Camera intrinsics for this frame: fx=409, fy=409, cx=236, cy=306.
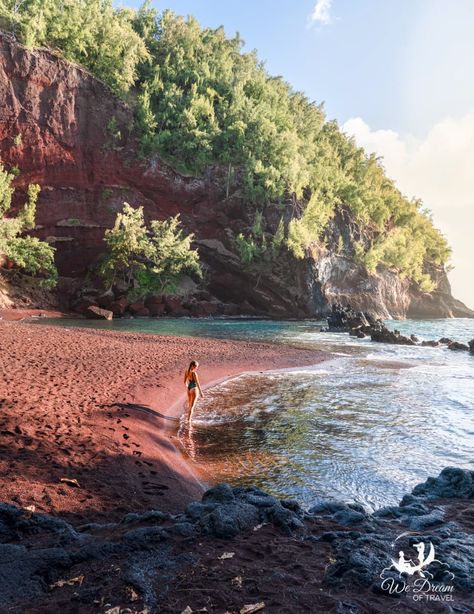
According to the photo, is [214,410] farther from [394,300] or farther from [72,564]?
[394,300]

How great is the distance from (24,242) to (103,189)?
1264 cm

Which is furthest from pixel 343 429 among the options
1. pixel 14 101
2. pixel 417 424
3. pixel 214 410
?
pixel 14 101

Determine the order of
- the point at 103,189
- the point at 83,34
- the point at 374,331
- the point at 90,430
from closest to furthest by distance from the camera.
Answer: the point at 90,430, the point at 374,331, the point at 103,189, the point at 83,34

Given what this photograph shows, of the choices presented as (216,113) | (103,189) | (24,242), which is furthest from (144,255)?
(216,113)

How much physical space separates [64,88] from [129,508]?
55.2 meters

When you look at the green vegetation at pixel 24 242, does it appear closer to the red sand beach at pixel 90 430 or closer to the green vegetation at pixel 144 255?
the green vegetation at pixel 144 255

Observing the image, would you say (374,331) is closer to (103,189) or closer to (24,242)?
(103,189)

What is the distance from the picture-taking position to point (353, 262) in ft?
222

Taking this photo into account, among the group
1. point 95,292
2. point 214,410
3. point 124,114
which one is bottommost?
point 214,410

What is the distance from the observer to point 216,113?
61.5m

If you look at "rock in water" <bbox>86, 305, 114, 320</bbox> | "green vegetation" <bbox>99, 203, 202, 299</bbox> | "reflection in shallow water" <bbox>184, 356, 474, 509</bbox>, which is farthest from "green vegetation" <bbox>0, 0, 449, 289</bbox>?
"reflection in shallow water" <bbox>184, 356, 474, 509</bbox>

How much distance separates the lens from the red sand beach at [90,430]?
256 inches

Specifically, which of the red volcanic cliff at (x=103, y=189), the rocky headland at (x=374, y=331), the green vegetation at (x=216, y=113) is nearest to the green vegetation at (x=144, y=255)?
the red volcanic cliff at (x=103, y=189)

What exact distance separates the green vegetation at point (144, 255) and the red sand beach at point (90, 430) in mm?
28606
